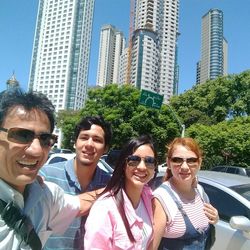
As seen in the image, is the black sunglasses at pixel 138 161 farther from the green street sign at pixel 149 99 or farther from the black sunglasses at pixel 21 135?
the green street sign at pixel 149 99

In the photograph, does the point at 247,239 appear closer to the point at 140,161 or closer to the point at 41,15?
the point at 140,161

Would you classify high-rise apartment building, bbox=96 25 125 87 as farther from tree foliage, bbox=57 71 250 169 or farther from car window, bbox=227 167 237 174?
car window, bbox=227 167 237 174

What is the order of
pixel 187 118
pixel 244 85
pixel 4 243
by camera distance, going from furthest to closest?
pixel 187 118
pixel 244 85
pixel 4 243

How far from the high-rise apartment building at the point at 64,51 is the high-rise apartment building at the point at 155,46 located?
22.0m

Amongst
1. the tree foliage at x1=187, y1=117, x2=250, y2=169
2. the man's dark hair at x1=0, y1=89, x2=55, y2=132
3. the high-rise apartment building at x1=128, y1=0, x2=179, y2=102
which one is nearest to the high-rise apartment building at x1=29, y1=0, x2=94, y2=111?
the high-rise apartment building at x1=128, y1=0, x2=179, y2=102

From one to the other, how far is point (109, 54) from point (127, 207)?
141107 millimetres

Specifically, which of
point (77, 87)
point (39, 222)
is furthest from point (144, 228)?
point (77, 87)

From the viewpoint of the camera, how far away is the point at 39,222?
1486 mm

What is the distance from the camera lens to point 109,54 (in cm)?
14000

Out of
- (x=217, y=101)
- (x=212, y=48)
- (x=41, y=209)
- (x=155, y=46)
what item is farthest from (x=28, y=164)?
(x=212, y=48)

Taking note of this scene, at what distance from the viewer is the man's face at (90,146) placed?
2.56 m

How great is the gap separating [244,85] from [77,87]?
103496 mm

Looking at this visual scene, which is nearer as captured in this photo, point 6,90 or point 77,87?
point 6,90

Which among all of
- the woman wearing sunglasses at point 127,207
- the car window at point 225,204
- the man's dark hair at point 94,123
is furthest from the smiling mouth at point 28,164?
the car window at point 225,204
